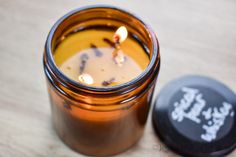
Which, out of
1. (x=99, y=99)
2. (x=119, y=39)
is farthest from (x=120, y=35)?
(x=99, y=99)

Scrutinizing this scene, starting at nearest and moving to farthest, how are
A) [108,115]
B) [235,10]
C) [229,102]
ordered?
[108,115] → [229,102] → [235,10]

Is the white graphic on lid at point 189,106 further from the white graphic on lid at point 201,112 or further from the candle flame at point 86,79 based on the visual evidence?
the candle flame at point 86,79

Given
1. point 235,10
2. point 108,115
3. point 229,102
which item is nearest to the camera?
point 108,115

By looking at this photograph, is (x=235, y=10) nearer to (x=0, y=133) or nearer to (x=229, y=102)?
(x=229, y=102)

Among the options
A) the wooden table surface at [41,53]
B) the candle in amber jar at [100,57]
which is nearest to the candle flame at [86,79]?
the candle in amber jar at [100,57]

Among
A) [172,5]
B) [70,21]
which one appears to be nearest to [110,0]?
[172,5]

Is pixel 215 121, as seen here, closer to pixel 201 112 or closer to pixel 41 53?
pixel 201 112

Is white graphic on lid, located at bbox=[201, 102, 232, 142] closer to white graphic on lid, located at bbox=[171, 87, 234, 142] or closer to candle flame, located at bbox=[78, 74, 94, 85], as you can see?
white graphic on lid, located at bbox=[171, 87, 234, 142]
